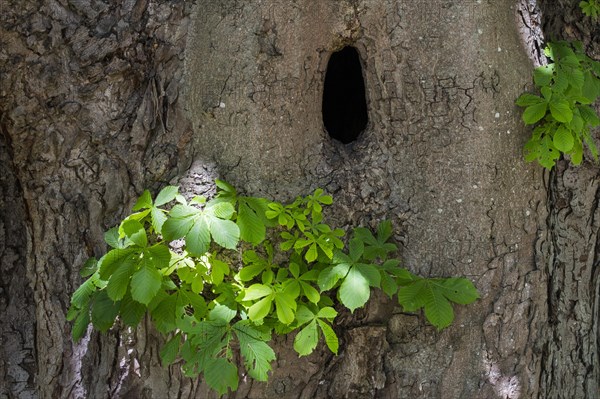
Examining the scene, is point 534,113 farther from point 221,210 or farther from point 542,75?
point 221,210

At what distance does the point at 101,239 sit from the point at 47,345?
0.49 meters

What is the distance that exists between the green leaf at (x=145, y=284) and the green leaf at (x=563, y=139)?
53.2 inches

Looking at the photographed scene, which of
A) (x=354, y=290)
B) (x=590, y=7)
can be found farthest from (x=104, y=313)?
(x=590, y=7)

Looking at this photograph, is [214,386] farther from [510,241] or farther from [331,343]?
[510,241]

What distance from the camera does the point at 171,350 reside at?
2135 millimetres

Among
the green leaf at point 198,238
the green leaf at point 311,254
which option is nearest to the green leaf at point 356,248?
the green leaf at point 311,254

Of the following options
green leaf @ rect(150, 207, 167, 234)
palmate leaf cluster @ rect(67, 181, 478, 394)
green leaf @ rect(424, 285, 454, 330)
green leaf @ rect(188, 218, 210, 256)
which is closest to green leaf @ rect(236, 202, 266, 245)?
palmate leaf cluster @ rect(67, 181, 478, 394)

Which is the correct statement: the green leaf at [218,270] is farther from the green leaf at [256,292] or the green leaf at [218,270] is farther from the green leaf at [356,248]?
the green leaf at [356,248]

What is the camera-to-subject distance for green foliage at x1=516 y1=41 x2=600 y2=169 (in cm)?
221

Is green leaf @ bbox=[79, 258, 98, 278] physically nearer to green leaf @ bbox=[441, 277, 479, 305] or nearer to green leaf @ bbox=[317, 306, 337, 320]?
green leaf @ bbox=[317, 306, 337, 320]

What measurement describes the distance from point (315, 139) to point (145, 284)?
773mm

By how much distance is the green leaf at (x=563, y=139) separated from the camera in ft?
7.22

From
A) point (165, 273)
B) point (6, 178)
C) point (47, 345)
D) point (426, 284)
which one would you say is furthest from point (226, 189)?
point (6, 178)

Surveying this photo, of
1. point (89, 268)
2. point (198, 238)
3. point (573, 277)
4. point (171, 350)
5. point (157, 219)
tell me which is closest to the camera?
point (198, 238)
